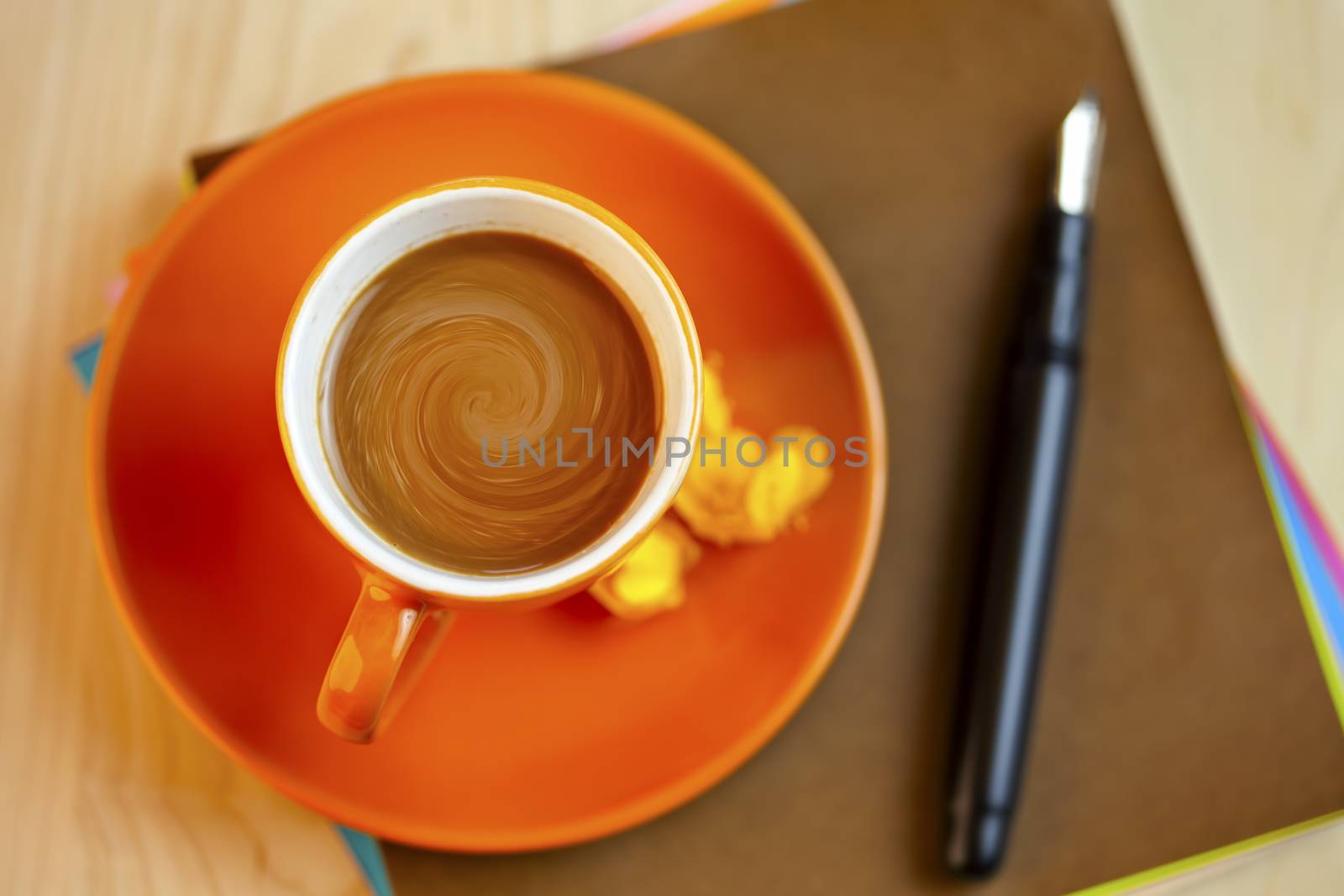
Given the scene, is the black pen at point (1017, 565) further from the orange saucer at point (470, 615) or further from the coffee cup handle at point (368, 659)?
the coffee cup handle at point (368, 659)

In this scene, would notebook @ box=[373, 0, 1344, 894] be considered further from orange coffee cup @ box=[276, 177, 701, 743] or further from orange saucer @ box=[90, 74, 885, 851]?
orange coffee cup @ box=[276, 177, 701, 743]

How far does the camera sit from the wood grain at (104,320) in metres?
0.69

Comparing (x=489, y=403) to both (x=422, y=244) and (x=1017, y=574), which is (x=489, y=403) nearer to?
(x=422, y=244)

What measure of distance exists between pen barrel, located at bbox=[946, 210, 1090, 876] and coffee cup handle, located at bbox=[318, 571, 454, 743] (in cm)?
40

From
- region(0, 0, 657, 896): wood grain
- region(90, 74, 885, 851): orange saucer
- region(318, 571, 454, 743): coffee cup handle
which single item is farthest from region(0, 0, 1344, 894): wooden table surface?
region(318, 571, 454, 743): coffee cup handle

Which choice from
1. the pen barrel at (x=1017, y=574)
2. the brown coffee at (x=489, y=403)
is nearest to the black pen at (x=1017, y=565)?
the pen barrel at (x=1017, y=574)

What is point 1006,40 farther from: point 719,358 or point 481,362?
point 481,362

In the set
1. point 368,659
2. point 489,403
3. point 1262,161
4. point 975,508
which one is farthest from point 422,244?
point 1262,161

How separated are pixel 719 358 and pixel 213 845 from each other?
0.50 metres

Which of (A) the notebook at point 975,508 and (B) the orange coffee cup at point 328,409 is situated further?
(A) the notebook at point 975,508

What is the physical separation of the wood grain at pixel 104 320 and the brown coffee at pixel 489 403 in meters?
0.28

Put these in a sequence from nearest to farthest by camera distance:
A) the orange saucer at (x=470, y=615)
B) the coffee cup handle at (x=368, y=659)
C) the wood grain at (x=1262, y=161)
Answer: the coffee cup handle at (x=368, y=659) → the orange saucer at (x=470, y=615) → the wood grain at (x=1262, y=161)

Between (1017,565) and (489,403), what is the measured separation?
15.1 inches

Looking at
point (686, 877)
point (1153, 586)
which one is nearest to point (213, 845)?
point (686, 877)
